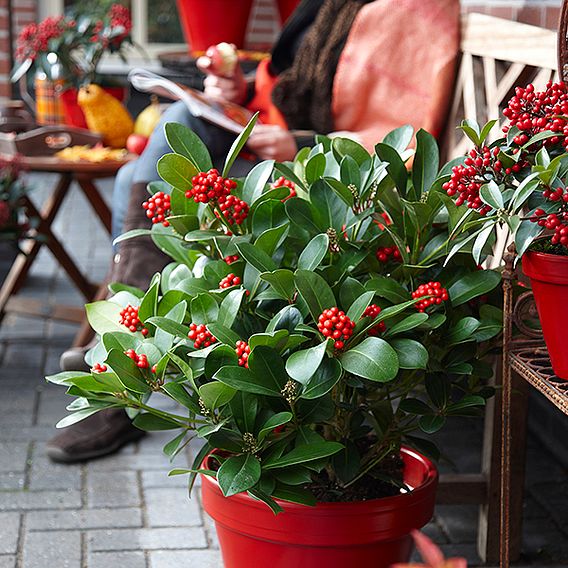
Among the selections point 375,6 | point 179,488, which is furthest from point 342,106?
point 179,488

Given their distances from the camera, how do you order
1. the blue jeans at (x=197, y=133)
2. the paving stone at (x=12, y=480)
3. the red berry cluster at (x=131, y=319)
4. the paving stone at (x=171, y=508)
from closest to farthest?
1. the red berry cluster at (x=131, y=319)
2. the paving stone at (x=171, y=508)
3. the paving stone at (x=12, y=480)
4. the blue jeans at (x=197, y=133)

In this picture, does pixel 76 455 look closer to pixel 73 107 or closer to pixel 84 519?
pixel 84 519

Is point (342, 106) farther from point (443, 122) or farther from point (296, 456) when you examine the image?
point (296, 456)

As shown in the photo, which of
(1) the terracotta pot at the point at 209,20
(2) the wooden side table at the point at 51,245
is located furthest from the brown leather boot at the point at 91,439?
(1) the terracotta pot at the point at 209,20

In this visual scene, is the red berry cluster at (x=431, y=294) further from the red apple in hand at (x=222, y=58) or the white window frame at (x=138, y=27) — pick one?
the white window frame at (x=138, y=27)

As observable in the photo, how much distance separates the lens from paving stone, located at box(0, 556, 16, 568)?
6.59 ft

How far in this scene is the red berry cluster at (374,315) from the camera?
1.42 m

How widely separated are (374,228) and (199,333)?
36 centimetres

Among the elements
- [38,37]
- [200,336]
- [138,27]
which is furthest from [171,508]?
[138,27]

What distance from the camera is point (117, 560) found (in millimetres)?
2057

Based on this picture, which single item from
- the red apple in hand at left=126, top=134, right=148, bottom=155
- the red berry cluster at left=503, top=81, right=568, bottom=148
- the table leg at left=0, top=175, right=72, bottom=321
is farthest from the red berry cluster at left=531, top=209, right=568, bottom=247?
the table leg at left=0, top=175, right=72, bottom=321

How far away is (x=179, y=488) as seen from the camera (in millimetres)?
2410

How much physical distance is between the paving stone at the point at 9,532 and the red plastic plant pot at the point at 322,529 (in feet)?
2.23

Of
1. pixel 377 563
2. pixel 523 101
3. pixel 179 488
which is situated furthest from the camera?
pixel 179 488
